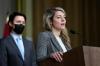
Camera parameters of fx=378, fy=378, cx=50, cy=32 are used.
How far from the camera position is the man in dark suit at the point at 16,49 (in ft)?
11.6

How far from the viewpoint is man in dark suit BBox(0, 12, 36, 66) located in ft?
11.6

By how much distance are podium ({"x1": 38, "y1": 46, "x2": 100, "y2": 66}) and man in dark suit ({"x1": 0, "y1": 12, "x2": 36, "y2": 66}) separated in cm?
52

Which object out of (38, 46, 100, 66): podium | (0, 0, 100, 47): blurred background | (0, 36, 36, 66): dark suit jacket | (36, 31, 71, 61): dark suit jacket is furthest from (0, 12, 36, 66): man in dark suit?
(0, 0, 100, 47): blurred background

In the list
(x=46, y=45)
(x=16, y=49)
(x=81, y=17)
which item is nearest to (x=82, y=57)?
(x=46, y=45)

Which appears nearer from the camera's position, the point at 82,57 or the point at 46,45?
the point at 82,57

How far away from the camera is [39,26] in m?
6.64

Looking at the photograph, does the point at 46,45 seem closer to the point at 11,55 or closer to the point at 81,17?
the point at 11,55

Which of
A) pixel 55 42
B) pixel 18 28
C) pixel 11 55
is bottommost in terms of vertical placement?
pixel 11 55

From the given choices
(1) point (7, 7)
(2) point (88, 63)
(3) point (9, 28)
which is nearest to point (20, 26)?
(3) point (9, 28)

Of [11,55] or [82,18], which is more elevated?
[82,18]

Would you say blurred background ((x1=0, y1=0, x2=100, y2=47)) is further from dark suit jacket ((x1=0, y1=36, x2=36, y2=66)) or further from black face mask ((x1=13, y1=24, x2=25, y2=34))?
dark suit jacket ((x1=0, y1=36, x2=36, y2=66))

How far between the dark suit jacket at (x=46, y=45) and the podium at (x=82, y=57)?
29 centimetres

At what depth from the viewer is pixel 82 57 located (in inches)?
119

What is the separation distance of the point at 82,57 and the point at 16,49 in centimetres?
78
